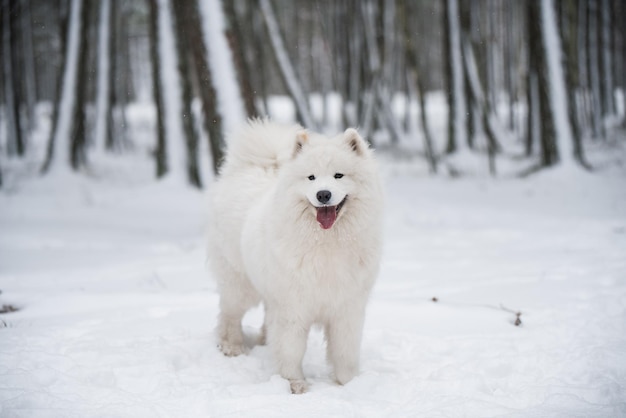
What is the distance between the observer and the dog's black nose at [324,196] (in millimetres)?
2840

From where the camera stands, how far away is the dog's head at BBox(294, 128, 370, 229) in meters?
2.91

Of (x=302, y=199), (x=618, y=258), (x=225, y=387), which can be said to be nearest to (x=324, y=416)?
(x=225, y=387)

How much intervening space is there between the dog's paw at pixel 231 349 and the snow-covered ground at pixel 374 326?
0.31 feet

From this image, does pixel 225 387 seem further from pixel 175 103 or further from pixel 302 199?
pixel 175 103

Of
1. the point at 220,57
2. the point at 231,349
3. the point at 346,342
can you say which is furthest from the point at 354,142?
the point at 220,57

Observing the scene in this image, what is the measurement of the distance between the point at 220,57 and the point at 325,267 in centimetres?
458

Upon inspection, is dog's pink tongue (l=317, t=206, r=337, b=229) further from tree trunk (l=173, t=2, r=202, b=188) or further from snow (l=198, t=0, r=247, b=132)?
tree trunk (l=173, t=2, r=202, b=188)

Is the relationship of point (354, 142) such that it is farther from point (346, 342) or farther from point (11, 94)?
point (11, 94)

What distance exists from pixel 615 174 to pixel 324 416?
9960 mm

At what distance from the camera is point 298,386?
3.10m

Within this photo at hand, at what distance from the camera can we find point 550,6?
9.91 m

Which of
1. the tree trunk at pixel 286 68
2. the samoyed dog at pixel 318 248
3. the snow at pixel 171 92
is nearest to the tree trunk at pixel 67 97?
the snow at pixel 171 92

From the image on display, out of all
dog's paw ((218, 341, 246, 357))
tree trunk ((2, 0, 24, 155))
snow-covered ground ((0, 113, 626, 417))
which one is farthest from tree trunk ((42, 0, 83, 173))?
dog's paw ((218, 341, 246, 357))

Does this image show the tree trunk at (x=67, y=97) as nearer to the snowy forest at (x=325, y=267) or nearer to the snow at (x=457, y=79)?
the snowy forest at (x=325, y=267)
